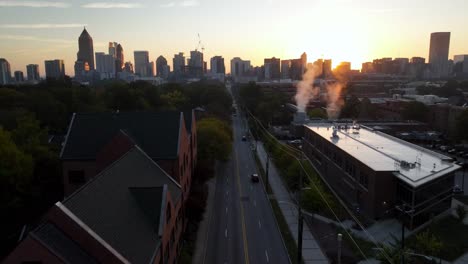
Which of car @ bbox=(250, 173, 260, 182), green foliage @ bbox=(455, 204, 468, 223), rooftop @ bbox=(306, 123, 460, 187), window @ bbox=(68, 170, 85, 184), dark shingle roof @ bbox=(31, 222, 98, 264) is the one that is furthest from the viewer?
car @ bbox=(250, 173, 260, 182)

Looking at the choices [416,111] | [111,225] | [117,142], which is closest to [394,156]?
[117,142]

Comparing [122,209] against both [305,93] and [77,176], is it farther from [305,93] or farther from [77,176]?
[305,93]

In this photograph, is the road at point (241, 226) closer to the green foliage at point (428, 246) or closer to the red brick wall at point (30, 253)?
the green foliage at point (428, 246)

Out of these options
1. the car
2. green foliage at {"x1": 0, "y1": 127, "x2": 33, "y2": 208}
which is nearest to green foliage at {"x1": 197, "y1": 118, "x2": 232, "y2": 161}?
the car

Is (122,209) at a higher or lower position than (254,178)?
higher

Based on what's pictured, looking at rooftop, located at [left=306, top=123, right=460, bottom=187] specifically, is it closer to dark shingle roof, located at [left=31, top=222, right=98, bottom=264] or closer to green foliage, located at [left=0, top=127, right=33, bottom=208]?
dark shingle roof, located at [left=31, top=222, right=98, bottom=264]

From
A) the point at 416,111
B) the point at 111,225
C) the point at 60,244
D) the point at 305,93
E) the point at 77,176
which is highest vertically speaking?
the point at 305,93
